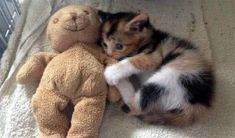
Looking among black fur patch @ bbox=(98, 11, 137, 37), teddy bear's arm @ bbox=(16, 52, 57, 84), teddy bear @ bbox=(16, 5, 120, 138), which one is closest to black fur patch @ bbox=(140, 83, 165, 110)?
teddy bear @ bbox=(16, 5, 120, 138)

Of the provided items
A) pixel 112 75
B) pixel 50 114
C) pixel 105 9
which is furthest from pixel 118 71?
pixel 105 9

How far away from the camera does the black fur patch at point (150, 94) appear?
1146 mm

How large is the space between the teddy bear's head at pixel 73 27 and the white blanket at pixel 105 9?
20 centimetres

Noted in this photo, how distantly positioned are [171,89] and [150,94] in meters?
0.07

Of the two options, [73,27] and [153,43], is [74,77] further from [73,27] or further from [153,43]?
[153,43]

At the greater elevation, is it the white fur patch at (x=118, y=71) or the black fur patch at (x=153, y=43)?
the black fur patch at (x=153, y=43)

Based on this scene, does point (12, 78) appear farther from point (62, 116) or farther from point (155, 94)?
point (155, 94)

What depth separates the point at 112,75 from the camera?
1.18 m

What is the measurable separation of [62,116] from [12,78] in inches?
11.7

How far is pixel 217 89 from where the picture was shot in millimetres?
1321

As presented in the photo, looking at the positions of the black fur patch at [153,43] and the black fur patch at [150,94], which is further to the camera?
the black fur patch at [153,43]

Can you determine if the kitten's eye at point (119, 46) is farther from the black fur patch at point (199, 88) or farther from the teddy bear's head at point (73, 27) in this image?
the black fur patch at point (199, 88)

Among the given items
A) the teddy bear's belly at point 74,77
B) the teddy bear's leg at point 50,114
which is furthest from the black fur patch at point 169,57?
the teddy bear's leg at point 50,114

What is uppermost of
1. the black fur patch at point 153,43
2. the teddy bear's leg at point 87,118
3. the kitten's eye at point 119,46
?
the kitten's eye at point 119,46
